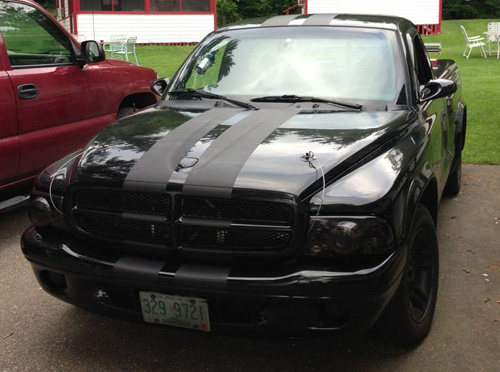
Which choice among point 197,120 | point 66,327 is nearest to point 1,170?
point 66,327

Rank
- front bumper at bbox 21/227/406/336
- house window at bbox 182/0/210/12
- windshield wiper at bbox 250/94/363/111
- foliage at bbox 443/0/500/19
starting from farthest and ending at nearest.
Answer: foliage at bbox 443/0/500/19, house window at bbox 182/0/210/12, windshield wiper at bbox 250/94/363/111, front bumper at bbox 21/227/406/336

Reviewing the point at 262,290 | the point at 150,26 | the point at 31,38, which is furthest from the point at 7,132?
the point at 150,26

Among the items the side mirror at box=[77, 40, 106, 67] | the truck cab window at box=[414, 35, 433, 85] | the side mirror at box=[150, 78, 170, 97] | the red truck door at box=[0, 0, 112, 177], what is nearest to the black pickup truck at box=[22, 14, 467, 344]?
the truck cab window at box=[414, 35, 433, 85]

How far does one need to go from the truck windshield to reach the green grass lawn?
3632mm

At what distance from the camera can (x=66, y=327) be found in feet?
11.3

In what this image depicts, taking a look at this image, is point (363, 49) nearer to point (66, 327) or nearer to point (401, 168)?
point (401, 168)

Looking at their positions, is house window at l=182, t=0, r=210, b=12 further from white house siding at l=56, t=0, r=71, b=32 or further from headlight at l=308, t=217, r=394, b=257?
headlight at l=308, t=217, r=394, b=257

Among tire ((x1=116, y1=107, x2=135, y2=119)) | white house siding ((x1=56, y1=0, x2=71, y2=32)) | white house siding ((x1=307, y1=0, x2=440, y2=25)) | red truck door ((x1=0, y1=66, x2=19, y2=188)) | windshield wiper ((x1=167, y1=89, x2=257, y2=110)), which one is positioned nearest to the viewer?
windshield wiper ((x1=167, y1=89, x2=257, y2=110))

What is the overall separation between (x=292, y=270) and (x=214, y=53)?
2339 mm

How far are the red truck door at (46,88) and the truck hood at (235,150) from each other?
5.92 ft

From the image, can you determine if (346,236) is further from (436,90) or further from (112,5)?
(112,5)

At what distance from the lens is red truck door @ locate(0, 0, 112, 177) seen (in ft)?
16.4

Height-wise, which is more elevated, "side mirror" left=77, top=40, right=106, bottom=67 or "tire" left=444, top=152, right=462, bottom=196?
"side mirror" left=77, top=40, right=106, bottom=67

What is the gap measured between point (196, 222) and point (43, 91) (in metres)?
3.12
